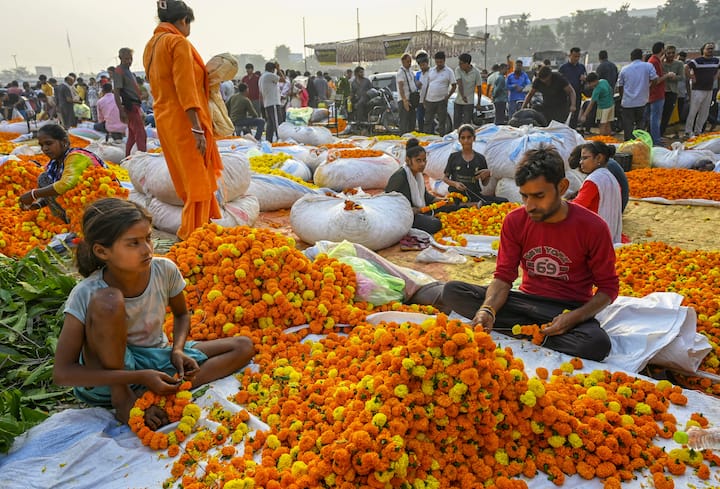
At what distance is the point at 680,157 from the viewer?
25.9 feet

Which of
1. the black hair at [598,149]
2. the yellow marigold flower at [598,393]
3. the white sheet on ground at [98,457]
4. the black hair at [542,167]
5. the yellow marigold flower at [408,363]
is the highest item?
the black hair at [542,167]

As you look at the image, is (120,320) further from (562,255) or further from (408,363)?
(562,255)

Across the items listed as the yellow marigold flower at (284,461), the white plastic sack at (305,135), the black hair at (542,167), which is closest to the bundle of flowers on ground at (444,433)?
the yellow marigold flower at (284,461)

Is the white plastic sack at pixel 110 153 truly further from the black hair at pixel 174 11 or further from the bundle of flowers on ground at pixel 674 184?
the bundle of flowers on ground at pixel 674 184

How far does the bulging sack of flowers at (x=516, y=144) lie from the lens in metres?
6.20

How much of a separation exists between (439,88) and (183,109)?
7.14 m

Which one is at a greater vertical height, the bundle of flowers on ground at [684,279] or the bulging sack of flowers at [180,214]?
the bulging sack of flowers at [180,214]

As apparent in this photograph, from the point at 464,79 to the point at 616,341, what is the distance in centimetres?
820

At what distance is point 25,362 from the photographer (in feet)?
9.09

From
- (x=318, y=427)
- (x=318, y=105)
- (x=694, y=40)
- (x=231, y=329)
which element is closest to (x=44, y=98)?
(x=318, y=105)

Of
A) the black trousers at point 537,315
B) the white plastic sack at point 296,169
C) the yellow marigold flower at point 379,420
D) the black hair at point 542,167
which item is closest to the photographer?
Result: the yellow marigold flower at point 379,420

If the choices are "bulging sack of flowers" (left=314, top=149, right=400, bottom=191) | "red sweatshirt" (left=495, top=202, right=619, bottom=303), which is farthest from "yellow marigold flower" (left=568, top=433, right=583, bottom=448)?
"bulging sack of flowers" (left=314, top=149, right=400, bottom=191)

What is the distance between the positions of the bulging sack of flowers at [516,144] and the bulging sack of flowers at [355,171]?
5.01ft

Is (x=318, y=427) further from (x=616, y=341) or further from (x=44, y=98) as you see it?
(x=44, y=98)
